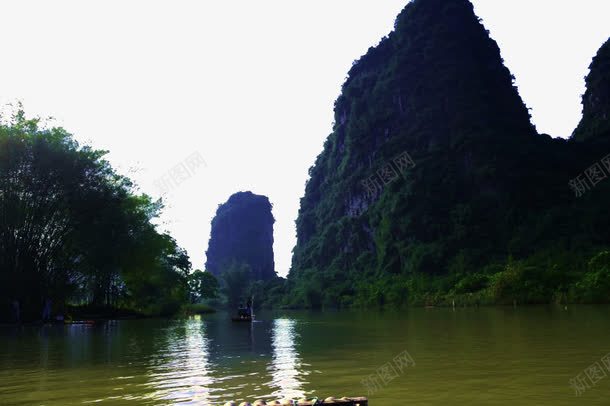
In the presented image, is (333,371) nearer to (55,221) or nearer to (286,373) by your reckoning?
(286,373)

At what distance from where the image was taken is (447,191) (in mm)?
98688

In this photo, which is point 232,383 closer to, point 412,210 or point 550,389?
point 550,389

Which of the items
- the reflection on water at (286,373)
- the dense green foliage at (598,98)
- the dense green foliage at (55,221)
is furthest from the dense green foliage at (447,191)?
the dense green foliage at (55,221)

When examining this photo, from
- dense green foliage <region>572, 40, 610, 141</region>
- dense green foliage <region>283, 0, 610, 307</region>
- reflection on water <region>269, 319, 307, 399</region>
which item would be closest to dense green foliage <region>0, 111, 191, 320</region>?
reflection on water <region>269, 319, 307, 399</region>

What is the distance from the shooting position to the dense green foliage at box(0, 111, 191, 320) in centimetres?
3850

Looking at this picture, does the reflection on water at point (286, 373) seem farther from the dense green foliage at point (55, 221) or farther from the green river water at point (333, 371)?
the dense green foliage at point (55, 221)

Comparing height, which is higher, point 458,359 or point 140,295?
point 140,295

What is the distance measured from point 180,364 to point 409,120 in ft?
381

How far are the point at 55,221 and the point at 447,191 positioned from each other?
73.8 meters

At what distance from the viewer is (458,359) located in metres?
15.2

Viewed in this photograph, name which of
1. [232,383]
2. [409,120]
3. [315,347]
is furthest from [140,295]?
[409,120]

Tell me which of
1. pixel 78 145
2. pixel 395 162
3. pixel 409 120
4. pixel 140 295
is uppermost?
pixel 409 120

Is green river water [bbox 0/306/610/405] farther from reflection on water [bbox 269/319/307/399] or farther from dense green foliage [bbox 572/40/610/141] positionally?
dense green foliage [bbox 572/40/610/141]

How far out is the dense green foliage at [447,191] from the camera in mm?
66438
